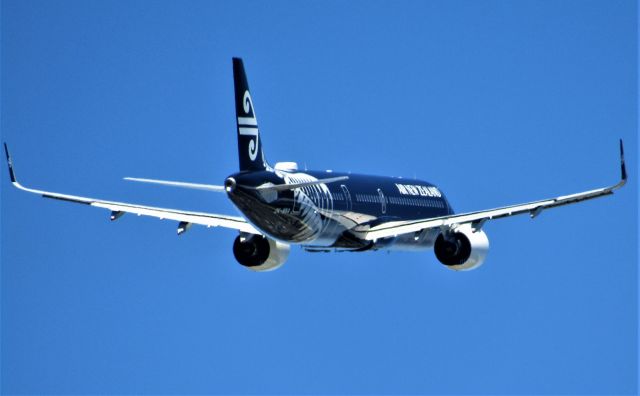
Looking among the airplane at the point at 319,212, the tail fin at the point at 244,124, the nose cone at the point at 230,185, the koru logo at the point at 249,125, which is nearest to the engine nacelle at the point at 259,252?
the airplane at the point at 319,212

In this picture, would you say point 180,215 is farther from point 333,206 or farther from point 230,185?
point 230,185

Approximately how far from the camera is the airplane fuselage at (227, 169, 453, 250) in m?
77.8

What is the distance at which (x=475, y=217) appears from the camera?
272 feet

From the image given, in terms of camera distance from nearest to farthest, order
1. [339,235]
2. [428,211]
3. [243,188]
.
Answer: [243,188]
[339,235]
[428,211]

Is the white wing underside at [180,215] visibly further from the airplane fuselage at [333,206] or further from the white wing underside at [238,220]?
the airplane fuselage at [333,206]

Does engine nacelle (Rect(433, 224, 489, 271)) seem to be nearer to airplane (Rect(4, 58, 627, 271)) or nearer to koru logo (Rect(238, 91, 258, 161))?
airplane (Rect(4, 58, 627, 271))

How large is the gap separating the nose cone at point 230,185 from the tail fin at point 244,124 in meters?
1.55

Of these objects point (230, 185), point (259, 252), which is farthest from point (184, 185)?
point (259, 252)

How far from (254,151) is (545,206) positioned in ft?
40.7

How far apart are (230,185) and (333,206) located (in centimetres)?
761

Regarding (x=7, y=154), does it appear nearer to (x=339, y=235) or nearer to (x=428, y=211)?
(x=339, y=235)

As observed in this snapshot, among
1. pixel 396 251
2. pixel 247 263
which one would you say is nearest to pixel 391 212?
pixel 396 251

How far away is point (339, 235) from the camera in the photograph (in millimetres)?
83750

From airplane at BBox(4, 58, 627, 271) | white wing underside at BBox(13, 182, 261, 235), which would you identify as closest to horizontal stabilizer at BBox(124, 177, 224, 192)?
airplane at BBox(4, 58, 627, 271)
